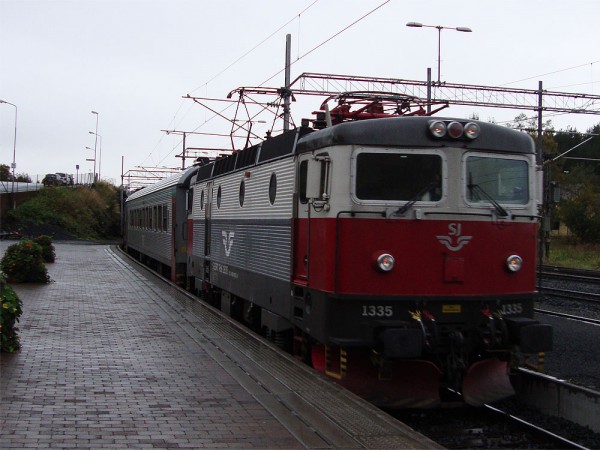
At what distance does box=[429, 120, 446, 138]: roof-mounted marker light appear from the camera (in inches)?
341

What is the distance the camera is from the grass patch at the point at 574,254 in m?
35.5

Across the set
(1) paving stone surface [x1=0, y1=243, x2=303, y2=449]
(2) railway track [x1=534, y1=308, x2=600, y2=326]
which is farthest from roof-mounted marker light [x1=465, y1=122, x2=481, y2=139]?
(2) railway track [x1=534, y1=308, x2=600, y2=326]

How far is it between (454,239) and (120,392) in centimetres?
400

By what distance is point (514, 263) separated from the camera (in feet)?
28.9

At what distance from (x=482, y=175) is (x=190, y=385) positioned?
411 centimetres

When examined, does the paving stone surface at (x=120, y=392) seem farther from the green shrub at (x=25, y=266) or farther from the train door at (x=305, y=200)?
the green shrub at (x=25, y=266)

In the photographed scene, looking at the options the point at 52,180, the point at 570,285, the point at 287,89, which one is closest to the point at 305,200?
the point at 287,89

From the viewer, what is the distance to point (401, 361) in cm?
854

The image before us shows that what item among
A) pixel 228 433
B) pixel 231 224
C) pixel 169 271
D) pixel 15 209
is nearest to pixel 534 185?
pixel 228 433

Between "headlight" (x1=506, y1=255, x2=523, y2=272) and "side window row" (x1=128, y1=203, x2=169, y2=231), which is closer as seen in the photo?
"headlight" (x1=506, y1=255, x2=523, y2=272)

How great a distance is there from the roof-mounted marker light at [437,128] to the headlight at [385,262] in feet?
4.94

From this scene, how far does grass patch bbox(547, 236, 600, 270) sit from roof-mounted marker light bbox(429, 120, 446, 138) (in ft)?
90.4

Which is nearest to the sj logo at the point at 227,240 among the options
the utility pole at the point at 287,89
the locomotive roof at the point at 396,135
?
the locomotive roof at the point at 396,135

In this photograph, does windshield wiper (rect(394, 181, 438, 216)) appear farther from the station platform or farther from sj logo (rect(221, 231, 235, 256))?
sj logo (rect(221, 231, 235, 256))
